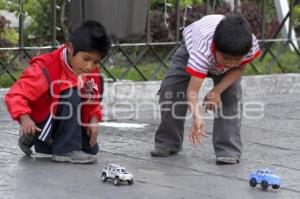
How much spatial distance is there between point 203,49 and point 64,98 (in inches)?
35.1

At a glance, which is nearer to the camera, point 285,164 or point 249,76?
point 285,164

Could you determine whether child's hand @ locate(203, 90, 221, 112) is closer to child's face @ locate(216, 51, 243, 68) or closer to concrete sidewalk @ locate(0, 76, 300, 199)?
child's face @ locate(216, 51, 243, 68)

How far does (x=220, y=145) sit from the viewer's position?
242 inches

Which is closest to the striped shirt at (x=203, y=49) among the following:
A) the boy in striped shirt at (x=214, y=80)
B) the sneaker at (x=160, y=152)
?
the boy in striped shirt at (x=214, y=80)

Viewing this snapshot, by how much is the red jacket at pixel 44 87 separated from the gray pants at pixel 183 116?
0.54 m

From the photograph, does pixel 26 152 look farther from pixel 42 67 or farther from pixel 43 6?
pixel 43 6

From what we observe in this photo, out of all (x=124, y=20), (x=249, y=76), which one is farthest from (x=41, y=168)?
(x=249, y=76)

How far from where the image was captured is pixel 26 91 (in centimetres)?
576

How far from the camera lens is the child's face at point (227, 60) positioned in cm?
569

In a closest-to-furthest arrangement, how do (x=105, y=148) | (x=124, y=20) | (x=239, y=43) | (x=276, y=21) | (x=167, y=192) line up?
1. (x=167, y=192)
2. (x=239, y=43)
3. (x=105, y=148)
4. (x=124, y=20)
5. (x=276, y=21)

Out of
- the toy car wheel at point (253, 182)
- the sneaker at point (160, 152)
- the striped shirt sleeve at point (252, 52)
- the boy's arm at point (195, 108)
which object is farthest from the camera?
the sneaker at point (160, 152)

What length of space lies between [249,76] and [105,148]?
2.93 m

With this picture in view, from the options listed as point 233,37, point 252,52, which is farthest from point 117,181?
point 252,52

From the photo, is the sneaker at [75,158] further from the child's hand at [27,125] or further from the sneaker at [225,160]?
the sneaker at [225,160]
